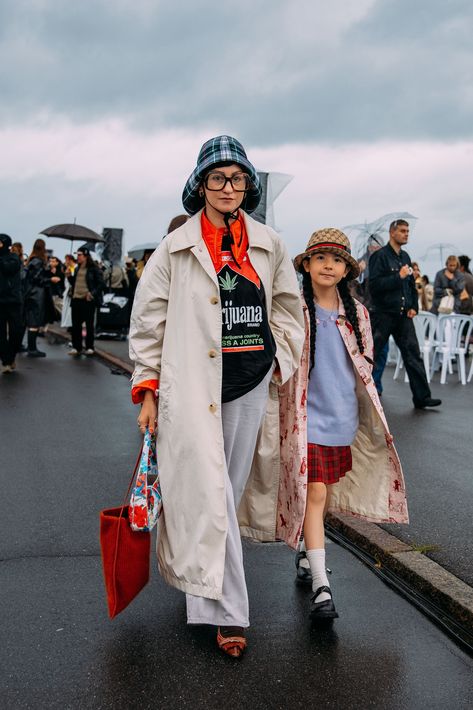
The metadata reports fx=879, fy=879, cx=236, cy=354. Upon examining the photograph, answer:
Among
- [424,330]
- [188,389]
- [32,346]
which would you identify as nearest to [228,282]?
[188,389]

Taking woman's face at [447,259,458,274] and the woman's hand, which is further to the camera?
woman's face at [447,259,458,274]

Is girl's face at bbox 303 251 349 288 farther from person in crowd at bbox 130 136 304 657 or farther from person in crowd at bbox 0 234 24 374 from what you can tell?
person in crowd at bbox 0 234 24 374

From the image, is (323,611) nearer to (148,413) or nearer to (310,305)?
(148,413)

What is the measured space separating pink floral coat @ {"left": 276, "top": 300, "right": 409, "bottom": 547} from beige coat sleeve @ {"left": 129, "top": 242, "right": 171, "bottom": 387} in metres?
0.73

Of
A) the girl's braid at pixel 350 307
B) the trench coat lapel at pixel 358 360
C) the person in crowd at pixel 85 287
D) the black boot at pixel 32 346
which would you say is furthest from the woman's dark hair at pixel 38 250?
the trench coat lapel at pixel 358 360

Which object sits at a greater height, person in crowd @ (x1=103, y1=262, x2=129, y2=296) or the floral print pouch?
person in crowd @ (x1=103, y1=262, x2=129, y2=296)

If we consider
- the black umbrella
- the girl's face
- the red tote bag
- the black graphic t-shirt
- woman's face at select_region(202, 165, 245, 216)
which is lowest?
the red tote bag

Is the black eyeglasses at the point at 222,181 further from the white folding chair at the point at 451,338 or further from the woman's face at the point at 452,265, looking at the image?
the woman's face at the point at 452,265

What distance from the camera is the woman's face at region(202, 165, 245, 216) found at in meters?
3.57

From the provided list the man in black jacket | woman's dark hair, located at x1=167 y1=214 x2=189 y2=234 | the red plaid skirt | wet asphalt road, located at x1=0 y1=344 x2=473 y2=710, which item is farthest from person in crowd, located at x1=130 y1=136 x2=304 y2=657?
the man in black jacket

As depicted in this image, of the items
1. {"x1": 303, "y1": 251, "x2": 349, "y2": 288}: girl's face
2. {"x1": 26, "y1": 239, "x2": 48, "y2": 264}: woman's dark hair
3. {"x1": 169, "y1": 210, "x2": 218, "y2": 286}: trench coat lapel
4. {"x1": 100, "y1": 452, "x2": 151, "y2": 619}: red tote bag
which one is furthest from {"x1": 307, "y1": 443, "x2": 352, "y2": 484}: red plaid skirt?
{"x1": 26, "y1": 239, "x2": 48, "y2": 264}: woman's dark hair

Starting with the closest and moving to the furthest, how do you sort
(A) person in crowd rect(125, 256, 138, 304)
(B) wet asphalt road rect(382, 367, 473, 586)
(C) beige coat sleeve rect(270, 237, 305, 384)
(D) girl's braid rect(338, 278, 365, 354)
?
(C) beige coat sleeve rect(270, 237, 305, 384)
(D) girl's braid rect(338, 278, 365, 354)
(B) wet asphalt road rect(382, 367, 473, 586)
(A) person in crowd rect(125, 256, 138, 304)

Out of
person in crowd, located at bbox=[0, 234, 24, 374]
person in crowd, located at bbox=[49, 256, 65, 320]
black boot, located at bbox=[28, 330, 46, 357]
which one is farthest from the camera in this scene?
person in crowd, located at bbox=[49, 256, 65, 320]

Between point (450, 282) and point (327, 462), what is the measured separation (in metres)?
13.2
